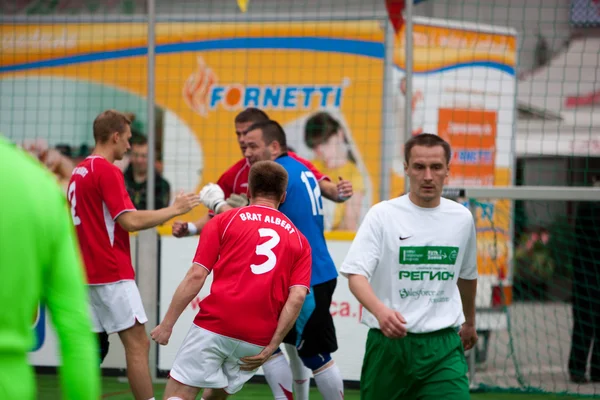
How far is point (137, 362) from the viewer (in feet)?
19.8

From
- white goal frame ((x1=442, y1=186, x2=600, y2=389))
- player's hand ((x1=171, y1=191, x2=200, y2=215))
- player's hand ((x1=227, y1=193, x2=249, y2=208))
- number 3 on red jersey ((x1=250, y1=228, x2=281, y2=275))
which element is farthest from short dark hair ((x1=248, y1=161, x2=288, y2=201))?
white goal frame ((x1=442, y1=186, x2=600, y2=389))

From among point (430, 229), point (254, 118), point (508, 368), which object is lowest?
point (508, 368)

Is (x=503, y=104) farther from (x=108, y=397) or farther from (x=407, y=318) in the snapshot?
(x=407, y=318)

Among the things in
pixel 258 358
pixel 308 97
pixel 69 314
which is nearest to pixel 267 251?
pixel 258 358

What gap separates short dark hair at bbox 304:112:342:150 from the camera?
9.91 meters

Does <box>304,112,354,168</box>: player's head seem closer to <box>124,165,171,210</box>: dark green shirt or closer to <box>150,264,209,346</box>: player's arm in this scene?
<box>124,165,171,210</box>: dark green shirt

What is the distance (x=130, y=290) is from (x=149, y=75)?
8.53 ft

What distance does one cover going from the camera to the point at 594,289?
8.85m

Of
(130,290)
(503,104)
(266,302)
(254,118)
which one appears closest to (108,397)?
(130,290)

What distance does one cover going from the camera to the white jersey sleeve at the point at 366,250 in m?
4.43

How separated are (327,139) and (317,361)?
13.7ft

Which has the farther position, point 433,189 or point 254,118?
point 254,118

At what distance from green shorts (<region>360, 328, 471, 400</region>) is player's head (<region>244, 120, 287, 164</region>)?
6.95 ft

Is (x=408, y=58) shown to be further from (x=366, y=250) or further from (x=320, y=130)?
(x=366, y=250)
